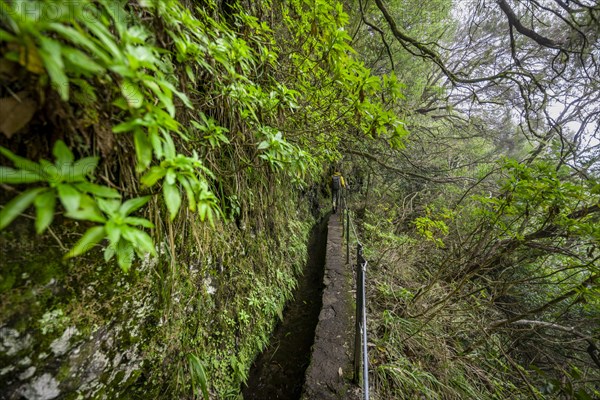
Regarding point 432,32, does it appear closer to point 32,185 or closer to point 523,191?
point 523,191

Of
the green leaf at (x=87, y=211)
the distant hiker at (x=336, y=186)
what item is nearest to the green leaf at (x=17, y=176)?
the green leaf at (x=87, y=211)

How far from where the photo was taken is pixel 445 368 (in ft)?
9.09

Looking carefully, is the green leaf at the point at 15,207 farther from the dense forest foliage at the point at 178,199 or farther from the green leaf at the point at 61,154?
the green leaf at the point at 61,154

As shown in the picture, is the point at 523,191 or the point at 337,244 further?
the point at 337,244

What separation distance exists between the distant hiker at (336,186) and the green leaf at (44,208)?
747 centimetres

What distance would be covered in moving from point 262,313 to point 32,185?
8.83 feet

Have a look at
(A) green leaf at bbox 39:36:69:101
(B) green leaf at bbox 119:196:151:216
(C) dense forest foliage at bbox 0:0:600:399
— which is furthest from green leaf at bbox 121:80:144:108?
(B) green leaf at bbox 119:196:151:216

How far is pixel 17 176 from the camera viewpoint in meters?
0.71

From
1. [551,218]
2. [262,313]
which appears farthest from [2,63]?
[551,218]

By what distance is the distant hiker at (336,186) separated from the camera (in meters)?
7.88

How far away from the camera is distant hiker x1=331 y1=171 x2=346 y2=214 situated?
788 cm

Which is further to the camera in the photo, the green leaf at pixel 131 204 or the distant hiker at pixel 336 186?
the distant hiker at pixel 336 186

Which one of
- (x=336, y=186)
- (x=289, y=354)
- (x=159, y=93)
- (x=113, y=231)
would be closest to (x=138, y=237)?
(x=113, y=231)

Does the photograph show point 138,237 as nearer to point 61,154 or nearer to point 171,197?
point 171,197
